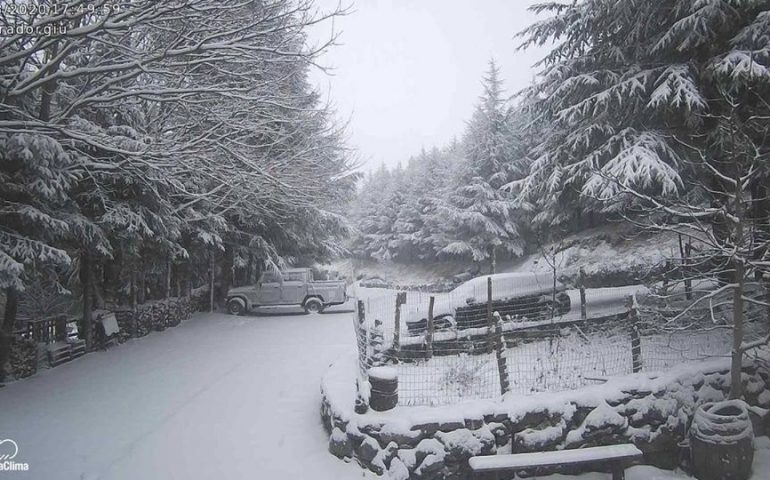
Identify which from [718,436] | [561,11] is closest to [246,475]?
[718,436]

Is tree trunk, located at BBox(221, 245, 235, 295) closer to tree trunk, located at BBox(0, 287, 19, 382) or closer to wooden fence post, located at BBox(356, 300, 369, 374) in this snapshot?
tree trunk, located at BBox(0, 287, 19, 382)

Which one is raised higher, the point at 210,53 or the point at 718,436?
the point at 210,53

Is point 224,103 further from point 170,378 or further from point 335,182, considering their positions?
point 335,182

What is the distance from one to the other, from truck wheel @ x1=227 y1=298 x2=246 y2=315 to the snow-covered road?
4.62 m

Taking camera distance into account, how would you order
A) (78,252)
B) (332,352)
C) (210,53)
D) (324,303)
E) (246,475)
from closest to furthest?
(246,475) < (210,53) < (78,252) < (332,352) < (324,303)

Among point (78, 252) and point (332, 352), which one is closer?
point (78, 252)

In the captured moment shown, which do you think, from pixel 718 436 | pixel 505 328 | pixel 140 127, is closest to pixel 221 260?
pixel 140 127

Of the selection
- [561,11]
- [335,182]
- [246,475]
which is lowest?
[246,475]

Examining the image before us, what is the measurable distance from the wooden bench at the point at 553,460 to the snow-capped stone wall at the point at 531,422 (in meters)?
0.27

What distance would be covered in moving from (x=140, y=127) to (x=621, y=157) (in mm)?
11228

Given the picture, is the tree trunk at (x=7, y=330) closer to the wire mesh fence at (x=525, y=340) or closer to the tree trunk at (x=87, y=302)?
the tree trunk at (x=87, y=302)

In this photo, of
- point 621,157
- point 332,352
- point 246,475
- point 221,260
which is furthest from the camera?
point 221,260

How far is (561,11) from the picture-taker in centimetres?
1051

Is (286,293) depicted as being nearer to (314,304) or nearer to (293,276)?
(293,276)
